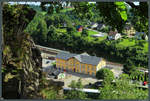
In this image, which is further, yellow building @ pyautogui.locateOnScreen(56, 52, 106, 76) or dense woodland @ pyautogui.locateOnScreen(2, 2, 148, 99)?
yellow building @ pyautogui.locateOnScreen(56, 52, 106, 76)

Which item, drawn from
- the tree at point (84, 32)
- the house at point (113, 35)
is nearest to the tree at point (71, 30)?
the tree at point (84, 32)

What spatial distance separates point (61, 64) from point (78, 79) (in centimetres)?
26

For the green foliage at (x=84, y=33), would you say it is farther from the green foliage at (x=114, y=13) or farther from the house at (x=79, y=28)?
the green foliage at (x=114, y=13)

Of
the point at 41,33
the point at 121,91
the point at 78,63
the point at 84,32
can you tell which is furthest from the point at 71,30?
the point at 121,91

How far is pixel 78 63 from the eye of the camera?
2.29m

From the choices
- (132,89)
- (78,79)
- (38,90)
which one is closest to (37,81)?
(38,90)

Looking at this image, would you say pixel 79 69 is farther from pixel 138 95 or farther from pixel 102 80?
pixel 138 95

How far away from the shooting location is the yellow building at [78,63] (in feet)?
7.39

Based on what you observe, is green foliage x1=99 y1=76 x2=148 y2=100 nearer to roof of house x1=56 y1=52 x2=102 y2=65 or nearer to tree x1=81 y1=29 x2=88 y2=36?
roof of house x1=56 y1=52 x2=102 y2=65

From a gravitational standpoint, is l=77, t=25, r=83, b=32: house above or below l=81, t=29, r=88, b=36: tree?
above

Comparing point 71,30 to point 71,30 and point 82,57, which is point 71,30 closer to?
point 71,30

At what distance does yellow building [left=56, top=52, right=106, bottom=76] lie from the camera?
2254mm

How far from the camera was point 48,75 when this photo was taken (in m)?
2.34

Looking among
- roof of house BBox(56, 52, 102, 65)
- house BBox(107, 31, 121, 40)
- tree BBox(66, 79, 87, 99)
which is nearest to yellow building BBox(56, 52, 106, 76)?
roof of house BBox(56, 52, 102, 65)
